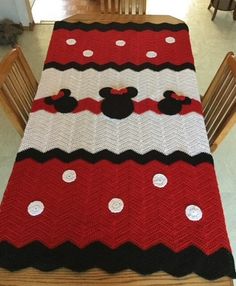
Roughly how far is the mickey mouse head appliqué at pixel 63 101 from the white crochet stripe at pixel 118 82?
27 millimetres

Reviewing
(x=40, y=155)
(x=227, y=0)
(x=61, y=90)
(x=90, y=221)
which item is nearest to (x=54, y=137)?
(x=40, y=155)

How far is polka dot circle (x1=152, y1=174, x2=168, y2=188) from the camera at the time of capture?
36.4 inches

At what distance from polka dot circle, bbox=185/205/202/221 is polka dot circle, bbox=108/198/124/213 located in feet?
0.67

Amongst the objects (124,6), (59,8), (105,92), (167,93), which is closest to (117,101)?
(105,92)

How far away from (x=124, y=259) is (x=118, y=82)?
0.74 metres

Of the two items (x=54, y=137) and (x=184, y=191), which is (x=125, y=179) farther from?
(x=54, y=137)

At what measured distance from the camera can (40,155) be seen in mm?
1008

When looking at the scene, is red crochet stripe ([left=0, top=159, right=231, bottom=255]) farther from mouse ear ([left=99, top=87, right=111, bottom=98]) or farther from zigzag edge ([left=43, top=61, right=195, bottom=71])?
zigzag edge ([left=43, top=61, right=195, bottom=71])

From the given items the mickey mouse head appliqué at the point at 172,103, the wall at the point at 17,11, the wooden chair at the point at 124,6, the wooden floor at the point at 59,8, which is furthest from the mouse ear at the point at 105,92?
the wooden floor at the point at 59,8

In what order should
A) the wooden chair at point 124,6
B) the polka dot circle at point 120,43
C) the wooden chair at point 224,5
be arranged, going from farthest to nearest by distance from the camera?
the wooden chair at point 224,5
the wooden chair at point 124,6
the polka dot circle at point 120,43

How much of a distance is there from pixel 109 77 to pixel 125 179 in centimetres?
52

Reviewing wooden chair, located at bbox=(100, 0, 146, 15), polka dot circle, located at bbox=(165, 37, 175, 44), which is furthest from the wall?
polka dot circle, located at bbox=(165, 37, 175, 44)

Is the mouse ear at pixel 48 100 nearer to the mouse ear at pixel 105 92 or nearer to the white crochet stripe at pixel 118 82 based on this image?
the white crochet stripe at pixel 118 82

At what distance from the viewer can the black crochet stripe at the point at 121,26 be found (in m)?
1.47
